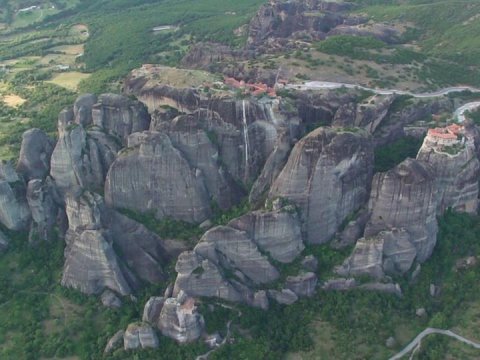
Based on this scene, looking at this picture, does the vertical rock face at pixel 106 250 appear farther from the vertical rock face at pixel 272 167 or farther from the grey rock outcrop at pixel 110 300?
the vertical rock face at pixel 272 167

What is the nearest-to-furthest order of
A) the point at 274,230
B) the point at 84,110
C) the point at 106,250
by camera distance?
1. the point at 106,250
2. the point at 274,230
3. the point at 84,110

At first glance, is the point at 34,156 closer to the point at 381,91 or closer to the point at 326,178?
the point at 326,178

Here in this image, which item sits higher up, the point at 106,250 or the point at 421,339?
the point at 106,250

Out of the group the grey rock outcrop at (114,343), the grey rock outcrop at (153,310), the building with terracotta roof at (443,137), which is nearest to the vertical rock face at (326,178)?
the building with terracotta roof at (443,137)

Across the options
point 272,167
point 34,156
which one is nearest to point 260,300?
point 272,167

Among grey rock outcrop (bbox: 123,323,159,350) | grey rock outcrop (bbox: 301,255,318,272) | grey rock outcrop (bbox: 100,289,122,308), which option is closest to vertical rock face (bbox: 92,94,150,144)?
grey rock outcrop (bbox: 100,289,122,308)

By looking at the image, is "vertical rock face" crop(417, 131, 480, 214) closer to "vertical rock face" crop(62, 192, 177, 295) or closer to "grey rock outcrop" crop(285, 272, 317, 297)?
"grey rock outcrop" crop(285, 272, 317, 297)
